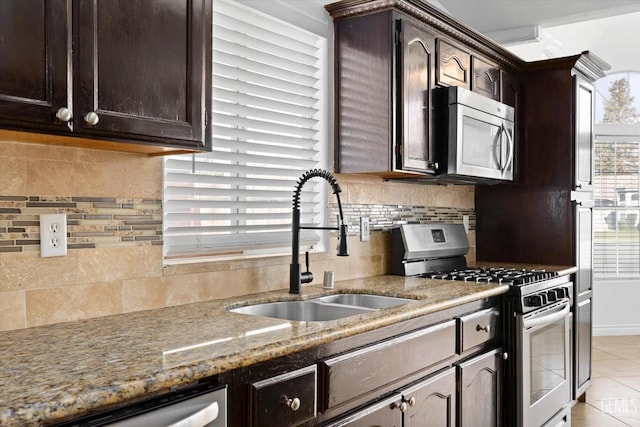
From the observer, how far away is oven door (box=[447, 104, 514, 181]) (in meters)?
3.02

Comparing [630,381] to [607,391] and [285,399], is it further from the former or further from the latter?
[285,399]

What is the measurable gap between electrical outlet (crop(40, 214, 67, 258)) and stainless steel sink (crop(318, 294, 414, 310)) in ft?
3.54

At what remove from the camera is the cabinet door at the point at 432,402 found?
207 cm

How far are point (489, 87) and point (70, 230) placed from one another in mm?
2595

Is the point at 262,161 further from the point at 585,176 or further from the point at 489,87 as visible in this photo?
the point at 585,176

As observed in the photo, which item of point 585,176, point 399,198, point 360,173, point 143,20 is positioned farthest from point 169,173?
point 585,176

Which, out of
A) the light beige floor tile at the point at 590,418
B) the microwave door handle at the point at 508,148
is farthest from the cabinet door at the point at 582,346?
the microwave door handle at the point at 508,148

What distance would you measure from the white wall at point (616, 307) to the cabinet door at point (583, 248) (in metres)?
1.89

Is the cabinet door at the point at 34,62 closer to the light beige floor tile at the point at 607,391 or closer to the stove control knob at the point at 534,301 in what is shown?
the stove control knob at the point at 534,301

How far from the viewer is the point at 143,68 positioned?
1637mm

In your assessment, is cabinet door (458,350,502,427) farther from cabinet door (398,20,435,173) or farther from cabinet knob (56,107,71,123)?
cabinet knob (56,107,71,123)

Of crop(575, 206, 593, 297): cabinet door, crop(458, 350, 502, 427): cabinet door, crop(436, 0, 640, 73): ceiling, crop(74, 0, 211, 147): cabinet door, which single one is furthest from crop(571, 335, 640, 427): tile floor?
crop(74, 0, 211, 147): cabinet door

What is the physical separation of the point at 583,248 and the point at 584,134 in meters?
0.75

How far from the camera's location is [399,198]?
3395mm
